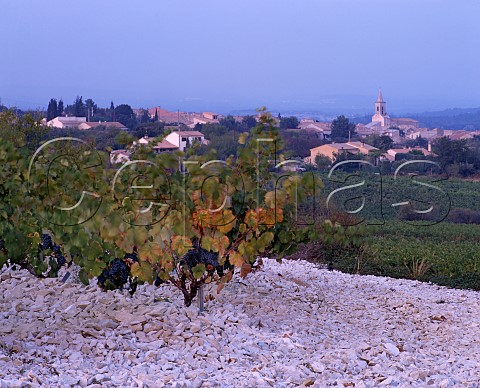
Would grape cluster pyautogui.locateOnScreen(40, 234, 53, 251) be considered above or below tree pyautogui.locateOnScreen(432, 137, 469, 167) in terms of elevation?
above

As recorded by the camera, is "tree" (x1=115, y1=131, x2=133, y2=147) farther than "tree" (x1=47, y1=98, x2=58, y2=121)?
No

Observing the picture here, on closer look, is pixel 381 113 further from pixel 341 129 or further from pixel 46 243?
pixel 46 243

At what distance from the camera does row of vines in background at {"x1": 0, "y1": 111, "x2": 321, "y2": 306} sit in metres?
3.64

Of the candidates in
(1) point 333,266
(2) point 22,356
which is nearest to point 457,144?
(1) point 333,266

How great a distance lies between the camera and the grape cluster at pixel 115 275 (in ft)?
12.8

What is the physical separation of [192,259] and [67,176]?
841mm

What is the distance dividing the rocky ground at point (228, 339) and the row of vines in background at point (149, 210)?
0.72 ft

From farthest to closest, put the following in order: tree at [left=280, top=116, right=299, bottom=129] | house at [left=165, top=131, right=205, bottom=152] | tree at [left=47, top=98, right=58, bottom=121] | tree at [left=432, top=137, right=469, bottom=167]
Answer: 1. tree at [left=280, top=116, right=299, bottom=129]
2. tree at [left=47, top=98, right=58, bottom=121]
3. tree at [left=432, top=137, right=469, bottom=167]
4. house at [left=165, top=131, right=205, bottom=152]

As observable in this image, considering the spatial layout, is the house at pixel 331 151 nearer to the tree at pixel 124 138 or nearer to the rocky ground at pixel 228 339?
the rocky ground at pixel 228 339

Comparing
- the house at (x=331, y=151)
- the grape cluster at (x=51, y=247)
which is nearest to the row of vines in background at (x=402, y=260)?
the grape cluster at (x=51, y=247)

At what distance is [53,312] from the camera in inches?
146

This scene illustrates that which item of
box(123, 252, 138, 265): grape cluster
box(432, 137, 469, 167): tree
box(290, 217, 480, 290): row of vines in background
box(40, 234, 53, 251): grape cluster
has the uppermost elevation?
box(40, 234, 53, 251): grape cluster

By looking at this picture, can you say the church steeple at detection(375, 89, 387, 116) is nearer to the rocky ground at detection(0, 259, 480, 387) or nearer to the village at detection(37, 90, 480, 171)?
the village at detection(37, 90, 480, 171)

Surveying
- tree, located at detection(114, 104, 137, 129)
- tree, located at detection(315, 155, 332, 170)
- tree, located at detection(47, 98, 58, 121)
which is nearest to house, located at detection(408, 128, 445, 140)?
tree, located at detection(114, 104, 137, 129)
